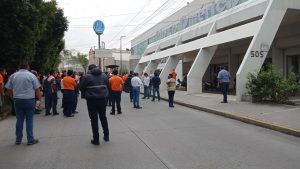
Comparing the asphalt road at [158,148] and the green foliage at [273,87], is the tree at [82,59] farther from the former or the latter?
the asphalt road at [158,148]

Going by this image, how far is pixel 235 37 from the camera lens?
20906 mm

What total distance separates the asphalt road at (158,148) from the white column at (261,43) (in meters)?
5.80

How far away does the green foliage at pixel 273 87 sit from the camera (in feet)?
51.2

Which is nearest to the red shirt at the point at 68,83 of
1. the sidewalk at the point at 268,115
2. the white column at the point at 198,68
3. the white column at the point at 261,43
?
the sidewalk at the point at 268,115

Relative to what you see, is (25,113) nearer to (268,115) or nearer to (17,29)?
(268,115)

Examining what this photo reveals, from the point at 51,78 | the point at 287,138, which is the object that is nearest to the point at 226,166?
the point at 287,138

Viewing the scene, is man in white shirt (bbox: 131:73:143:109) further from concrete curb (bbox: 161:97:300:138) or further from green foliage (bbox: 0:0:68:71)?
green foliage (bbox: 0:0:68:71)

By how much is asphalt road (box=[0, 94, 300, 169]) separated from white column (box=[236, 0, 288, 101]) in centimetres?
580

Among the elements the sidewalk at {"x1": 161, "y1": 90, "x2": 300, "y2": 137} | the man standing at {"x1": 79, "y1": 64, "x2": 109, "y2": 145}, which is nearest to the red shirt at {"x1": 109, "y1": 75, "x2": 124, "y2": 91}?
the sidewalk at {"x1": 161, "y1": 90, "x2": 300, "y2": 137}

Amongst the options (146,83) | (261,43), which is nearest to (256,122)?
(261,43)

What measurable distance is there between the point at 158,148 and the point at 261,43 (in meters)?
11.1

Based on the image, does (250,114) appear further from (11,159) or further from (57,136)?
(11,159)

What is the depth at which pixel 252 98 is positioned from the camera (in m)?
16.9

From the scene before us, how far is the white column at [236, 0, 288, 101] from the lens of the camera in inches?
683
